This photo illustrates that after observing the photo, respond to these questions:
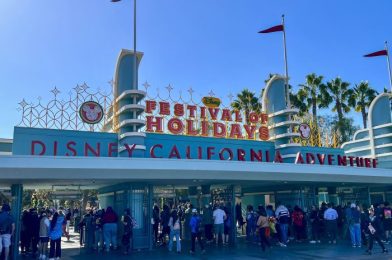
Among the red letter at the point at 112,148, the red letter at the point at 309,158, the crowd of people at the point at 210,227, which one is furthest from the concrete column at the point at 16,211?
the red letter at the point at 309,158

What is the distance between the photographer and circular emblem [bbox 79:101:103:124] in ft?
61.8

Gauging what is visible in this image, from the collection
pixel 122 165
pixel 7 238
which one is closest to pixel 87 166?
pixel 122 165

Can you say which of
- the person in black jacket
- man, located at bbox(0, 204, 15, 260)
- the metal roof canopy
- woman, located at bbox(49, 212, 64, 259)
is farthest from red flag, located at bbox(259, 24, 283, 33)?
man, located at bbox(0, 204, 15, 260)

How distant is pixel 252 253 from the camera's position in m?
15.1

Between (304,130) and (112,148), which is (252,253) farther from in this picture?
(304,130)

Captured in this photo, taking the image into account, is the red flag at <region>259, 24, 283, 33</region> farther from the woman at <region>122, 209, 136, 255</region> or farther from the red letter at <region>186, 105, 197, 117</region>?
the woman at <region>122, 209, 136, 255</region>

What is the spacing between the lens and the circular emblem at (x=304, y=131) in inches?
965

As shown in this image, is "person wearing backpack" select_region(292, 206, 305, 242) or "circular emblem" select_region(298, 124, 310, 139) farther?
"circular emblem" select_region(298, 124, 310, 139)

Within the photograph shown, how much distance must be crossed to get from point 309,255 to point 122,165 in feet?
24.7

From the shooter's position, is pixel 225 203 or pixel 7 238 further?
pixel 225 203

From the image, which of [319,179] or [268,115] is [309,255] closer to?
[319,179]

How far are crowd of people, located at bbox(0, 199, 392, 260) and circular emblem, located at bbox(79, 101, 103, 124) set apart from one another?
4331mm

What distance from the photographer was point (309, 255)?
47.2 feet

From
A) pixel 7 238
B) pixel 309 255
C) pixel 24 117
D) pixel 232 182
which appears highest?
pixel 24 117
